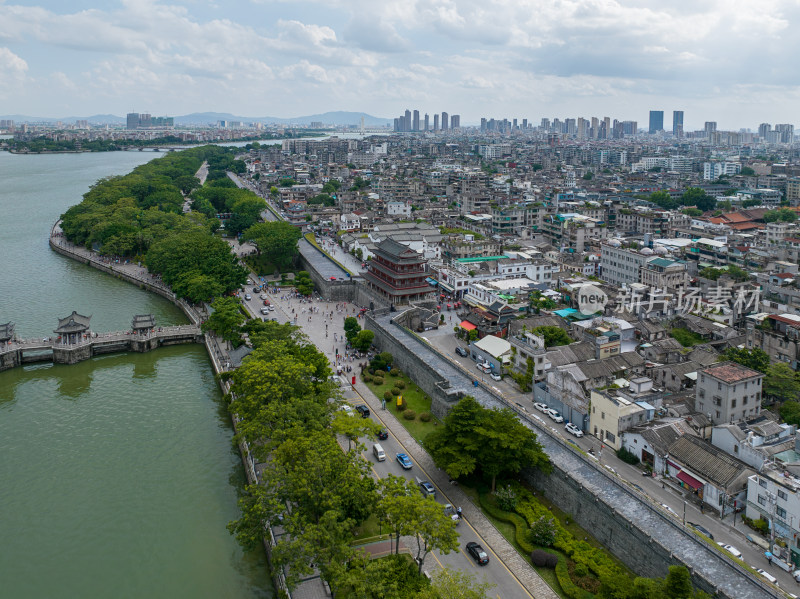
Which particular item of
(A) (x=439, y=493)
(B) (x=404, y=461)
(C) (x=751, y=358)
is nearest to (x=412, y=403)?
(B) (x=404, y=461)

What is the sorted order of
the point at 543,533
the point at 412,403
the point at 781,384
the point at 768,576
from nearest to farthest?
the point at 768,576 → the point at 543,533 → the point at 781,384 → the point at 412,403

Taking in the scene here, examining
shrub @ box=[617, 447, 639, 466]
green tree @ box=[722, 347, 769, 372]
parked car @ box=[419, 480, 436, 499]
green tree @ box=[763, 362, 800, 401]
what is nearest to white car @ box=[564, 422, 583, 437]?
shrub @ box=[617, 447, 639, 466]

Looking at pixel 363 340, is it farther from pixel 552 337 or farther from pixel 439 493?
pixel 439 493

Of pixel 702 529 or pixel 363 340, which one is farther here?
pixel 363 340

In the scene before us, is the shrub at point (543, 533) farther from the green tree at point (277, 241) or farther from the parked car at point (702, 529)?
the green tree at point (277, 241)

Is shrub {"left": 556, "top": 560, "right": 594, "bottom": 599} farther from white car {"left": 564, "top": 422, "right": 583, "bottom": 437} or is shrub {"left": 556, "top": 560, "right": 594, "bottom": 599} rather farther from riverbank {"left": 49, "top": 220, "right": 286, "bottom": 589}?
white car {"left": 564, "top": 422, "right": 583, "bottom": 437}

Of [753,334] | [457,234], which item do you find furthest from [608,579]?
[457,234]

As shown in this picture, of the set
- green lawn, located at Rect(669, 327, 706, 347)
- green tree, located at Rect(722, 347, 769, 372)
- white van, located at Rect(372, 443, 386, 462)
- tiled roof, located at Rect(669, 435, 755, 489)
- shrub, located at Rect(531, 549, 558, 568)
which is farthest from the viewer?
green lawn, located at Rect(669, 327, 706, 347)

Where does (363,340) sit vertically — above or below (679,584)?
above
